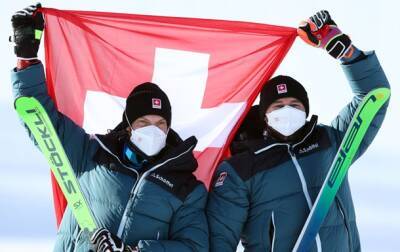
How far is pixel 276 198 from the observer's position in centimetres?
515

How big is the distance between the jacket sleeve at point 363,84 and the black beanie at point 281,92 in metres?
0.23

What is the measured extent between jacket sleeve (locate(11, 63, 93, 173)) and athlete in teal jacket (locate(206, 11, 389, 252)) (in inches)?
30.1

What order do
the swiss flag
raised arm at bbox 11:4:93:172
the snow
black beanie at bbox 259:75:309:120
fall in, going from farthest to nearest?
1. the snow
2. the swiss flag
3. black beanie at bbox 259:75:309:120
4. raised arm at bbox 11:4:93:172

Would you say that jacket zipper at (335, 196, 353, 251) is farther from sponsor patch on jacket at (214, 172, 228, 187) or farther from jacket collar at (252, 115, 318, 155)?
sponsor patch on jacket at (214, 172, 228, 187)

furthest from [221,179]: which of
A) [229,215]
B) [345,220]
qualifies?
[345,220]

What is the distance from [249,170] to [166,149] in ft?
1.53

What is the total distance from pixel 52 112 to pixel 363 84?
5.67 ft

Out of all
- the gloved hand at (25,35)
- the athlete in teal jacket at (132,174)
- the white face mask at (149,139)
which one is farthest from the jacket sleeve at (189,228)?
the gloved hand at (25,35)

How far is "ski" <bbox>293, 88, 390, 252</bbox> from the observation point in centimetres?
507

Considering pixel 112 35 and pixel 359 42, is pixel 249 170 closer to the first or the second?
pixel 112 35

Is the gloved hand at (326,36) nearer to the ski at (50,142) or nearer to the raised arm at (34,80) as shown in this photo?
the raised arm at (34,80)

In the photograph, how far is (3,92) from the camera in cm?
1210

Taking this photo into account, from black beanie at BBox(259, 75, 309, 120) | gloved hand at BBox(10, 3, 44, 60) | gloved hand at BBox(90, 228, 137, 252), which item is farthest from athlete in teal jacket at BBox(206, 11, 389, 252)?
gloved hand at BBox(10, 3, 44, 60)

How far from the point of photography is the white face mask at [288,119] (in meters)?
5.18
